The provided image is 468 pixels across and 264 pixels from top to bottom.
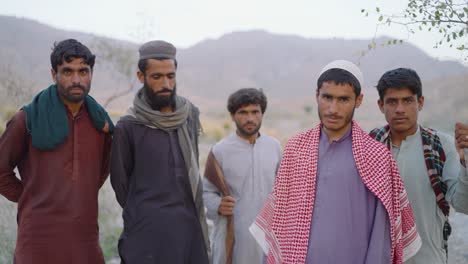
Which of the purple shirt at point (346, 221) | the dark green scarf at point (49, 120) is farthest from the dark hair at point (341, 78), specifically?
the dark green scarf at point (49, 120)

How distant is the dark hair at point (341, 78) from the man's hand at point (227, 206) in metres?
1.51

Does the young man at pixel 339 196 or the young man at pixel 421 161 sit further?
the young man at pixel 421 161

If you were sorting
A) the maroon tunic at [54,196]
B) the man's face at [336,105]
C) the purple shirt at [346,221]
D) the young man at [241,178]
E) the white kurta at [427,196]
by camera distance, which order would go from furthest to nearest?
the young man at [241,178] → the maroon tunic at [54,196] → the white kurta at [427,196] → the man's face at [336,105] → the purple shirt at [346,221]

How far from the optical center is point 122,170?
3.31 metres

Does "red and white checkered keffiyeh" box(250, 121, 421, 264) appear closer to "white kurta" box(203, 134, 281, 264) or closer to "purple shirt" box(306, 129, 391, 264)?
"purple shirt" box(306, 129, 391, 264)

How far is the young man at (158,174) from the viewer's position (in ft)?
10.8

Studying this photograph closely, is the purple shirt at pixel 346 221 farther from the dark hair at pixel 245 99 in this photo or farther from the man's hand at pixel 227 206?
the dark hair at pixel 245 99

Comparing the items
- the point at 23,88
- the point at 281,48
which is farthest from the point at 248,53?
the point at 23,88

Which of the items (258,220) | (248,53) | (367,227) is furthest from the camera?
(248,53)

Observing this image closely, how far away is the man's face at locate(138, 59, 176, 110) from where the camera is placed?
11.5ft

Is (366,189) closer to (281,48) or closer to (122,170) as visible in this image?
(122,170)

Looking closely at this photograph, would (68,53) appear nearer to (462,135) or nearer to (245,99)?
(245,99)

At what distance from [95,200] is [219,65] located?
85.9 metres

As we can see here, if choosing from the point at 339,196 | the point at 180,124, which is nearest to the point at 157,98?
the point at 180,124
